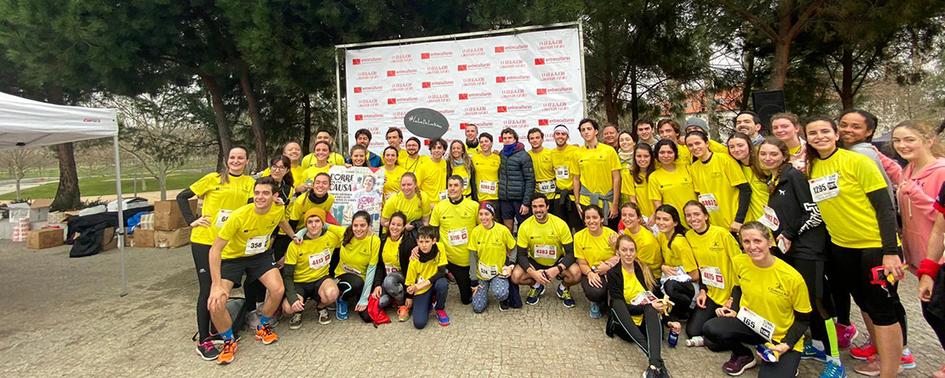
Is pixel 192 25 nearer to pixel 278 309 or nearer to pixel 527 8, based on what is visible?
pixel 527 8

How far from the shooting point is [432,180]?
4703mm

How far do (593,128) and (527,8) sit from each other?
9.08 ft

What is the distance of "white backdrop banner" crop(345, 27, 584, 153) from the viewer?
6.09 meters

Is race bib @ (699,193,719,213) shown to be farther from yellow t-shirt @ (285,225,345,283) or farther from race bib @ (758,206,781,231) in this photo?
yellow t-shirt @ (285,225,345,283)

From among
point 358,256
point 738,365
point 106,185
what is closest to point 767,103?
point 738,365

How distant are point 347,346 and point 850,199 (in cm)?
325

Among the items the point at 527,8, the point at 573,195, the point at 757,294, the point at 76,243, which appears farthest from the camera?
the point at 76,243

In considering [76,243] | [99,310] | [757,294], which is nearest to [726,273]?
[757,294]

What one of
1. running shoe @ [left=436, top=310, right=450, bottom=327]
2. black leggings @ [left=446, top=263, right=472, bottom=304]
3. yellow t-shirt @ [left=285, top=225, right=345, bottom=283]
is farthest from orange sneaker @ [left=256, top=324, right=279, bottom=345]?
black leggings @ [left=446, top=263, right=472, bottom=304]

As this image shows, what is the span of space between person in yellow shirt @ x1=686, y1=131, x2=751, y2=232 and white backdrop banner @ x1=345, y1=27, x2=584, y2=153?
2.69 m

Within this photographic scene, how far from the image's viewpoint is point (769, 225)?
2.71m

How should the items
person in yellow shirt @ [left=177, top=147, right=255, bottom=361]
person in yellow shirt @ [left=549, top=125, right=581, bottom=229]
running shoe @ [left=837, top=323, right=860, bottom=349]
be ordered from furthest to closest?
1. person in yellow shirt @ [left=549, top=125, right=581, bottom=229]
2. person in yellow shirt @ [left=177, top=147, right=255, bottom=361]
3. running shoe @ [left=837, top=323, right=860, bottom=349]

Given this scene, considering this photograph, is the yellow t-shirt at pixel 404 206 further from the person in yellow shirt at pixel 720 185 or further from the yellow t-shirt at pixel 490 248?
the person in yellow shirt at pixel 720 185

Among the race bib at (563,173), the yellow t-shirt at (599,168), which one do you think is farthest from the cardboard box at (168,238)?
the yellow t-shirt at (599,168)
